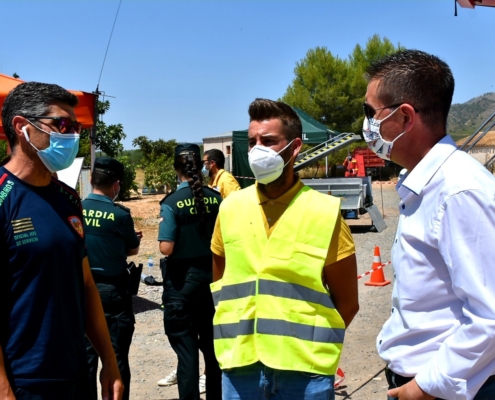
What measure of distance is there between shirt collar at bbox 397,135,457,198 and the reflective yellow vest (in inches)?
30.3

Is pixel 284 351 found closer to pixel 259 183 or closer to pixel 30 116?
pixel 259 183

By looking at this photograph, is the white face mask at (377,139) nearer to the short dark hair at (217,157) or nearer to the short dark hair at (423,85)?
the short dark hair at (423,85)

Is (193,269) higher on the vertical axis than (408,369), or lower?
higher

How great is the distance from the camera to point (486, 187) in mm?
1834

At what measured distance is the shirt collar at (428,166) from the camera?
1987mm

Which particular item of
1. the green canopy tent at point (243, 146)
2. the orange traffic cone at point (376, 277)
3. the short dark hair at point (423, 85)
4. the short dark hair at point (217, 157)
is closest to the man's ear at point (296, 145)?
the short dark hair at point (423, 85)

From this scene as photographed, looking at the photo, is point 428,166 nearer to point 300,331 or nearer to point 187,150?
point 300,331

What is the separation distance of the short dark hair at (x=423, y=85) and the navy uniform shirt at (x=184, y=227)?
8.63 feet

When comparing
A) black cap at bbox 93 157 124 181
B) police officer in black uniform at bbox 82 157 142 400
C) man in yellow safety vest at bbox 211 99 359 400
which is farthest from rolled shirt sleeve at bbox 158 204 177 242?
man in yellow safety vest at bbox 211 99 359 400

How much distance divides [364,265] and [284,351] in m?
9.40

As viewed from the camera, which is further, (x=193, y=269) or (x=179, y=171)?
(x=179, y=171)

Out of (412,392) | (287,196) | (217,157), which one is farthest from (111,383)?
(217,157)

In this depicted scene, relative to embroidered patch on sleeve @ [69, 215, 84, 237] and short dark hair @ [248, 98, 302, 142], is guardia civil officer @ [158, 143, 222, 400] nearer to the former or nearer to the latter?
short dark hair @ [248, 98, 302, 142]

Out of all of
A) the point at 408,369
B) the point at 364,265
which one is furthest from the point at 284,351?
the point at 364,265
